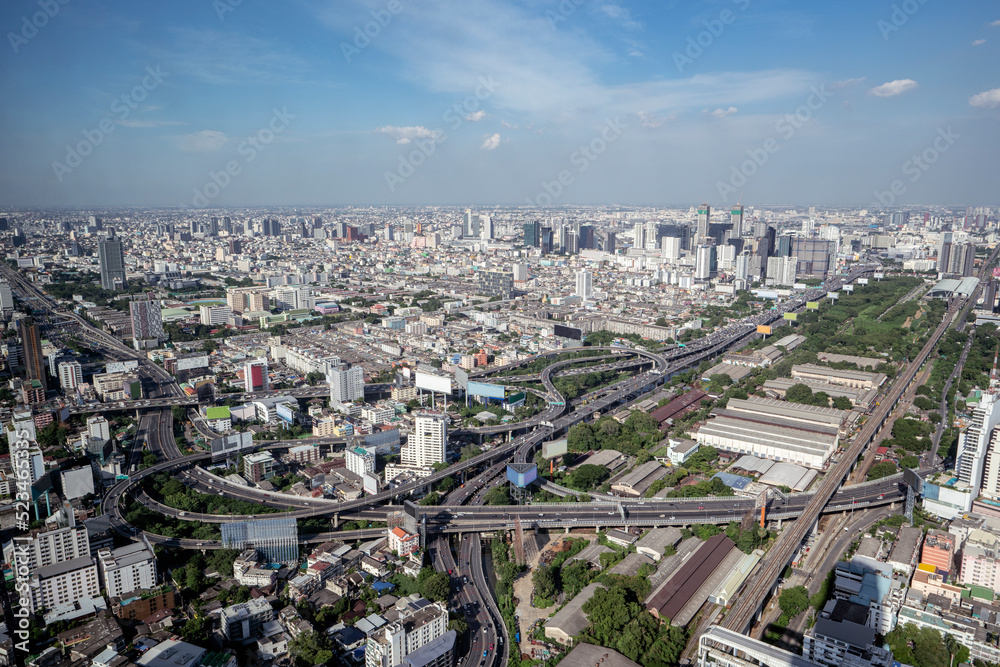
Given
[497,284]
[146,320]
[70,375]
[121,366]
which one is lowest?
[121,366]

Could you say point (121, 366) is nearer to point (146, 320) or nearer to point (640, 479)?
point (146, 320)

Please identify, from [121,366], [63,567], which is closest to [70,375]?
[121,366]

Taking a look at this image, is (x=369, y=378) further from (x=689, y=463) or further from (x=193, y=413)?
(x=689, y=463)

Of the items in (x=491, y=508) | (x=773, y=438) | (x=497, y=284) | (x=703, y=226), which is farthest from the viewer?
(x=703, y=226)

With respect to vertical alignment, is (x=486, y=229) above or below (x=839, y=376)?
above

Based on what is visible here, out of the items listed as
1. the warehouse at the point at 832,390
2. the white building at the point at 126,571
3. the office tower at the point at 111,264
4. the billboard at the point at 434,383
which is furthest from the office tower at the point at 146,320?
the warehouse at the point at 832,390

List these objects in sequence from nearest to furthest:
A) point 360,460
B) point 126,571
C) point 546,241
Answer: point 126,571
point 360,460
point 546,241

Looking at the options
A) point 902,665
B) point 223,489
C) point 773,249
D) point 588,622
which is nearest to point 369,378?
point 223,489
